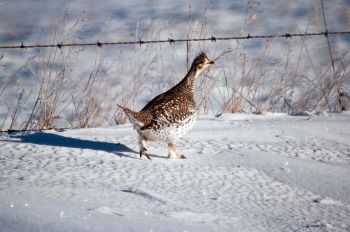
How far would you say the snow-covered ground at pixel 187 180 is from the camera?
3.62 metres

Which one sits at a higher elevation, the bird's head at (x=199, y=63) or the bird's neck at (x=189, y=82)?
the bird's head at (x=199, y=63)

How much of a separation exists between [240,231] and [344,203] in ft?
3.20

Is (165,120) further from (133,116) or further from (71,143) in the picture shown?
(71,143)

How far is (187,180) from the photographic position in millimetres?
4480

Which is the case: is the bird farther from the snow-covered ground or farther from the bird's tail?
the snow-covered ground

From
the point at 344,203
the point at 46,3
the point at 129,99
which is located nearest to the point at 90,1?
the point at 46,3

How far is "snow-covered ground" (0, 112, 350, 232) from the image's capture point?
3.62 meters

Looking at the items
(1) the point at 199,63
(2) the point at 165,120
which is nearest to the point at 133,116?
(2) the point at 165,120

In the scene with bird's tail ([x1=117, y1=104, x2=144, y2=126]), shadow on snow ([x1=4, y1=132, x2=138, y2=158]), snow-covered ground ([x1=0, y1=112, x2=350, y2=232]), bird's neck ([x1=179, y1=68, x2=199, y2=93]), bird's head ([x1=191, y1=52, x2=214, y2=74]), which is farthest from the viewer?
bird's head ([x1=191, y1=52, x2=214, y2=74])

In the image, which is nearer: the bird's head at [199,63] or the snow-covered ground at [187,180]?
the snow-covered ground at [187,180]

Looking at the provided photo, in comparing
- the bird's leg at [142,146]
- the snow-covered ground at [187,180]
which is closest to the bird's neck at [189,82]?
the snow-covered ground at [187,180]

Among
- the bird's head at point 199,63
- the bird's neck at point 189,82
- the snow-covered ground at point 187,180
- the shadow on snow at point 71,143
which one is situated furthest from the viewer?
the bird's head at point 199,63

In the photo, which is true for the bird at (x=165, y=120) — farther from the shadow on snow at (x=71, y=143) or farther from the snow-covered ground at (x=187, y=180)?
the shadow on snow at (x=71, y=143)

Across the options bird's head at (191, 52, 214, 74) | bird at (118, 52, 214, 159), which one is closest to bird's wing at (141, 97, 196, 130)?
bird at (118, 52, 214, 159)
